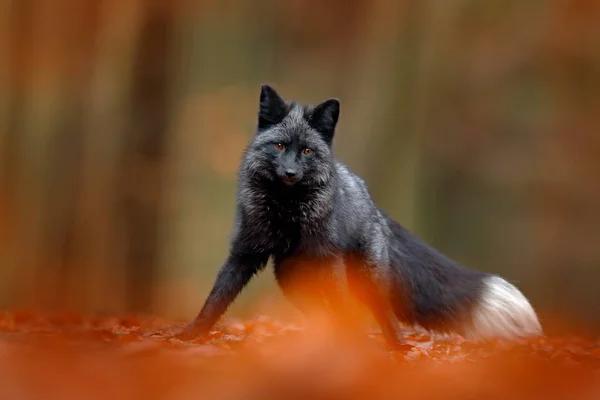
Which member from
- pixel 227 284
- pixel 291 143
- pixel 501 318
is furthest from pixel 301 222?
pixel 501 318

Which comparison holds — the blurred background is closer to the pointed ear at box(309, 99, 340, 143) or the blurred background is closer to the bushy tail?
the bushy tail

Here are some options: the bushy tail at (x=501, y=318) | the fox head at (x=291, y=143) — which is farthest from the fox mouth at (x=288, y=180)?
the bushy tail at (x=501, y=318)

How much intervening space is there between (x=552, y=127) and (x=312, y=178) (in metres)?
3.96

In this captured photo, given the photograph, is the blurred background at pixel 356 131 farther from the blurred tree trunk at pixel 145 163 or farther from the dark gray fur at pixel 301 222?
the dark gray fur at pixel 301 222

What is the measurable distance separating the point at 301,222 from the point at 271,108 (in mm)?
855

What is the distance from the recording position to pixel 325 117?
4820mm

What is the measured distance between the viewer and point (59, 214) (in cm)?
713

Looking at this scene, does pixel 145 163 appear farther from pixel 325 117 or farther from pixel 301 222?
pixel 301 222

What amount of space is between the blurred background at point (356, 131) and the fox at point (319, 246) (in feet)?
7.52

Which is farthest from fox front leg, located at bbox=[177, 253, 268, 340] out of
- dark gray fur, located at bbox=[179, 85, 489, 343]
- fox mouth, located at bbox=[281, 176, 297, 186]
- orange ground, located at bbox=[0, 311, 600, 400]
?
orange ground, located at bbox=[0, 311, 600, 400]

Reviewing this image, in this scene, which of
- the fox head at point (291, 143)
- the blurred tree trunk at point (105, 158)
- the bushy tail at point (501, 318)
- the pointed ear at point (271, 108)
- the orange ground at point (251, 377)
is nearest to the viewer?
the orange ground at point (251, 377)

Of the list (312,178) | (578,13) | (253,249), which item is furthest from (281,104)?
(578,13)

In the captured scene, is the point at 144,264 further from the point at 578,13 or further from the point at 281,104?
the point at 578,13

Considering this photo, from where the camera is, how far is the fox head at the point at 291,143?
4.58 meters
